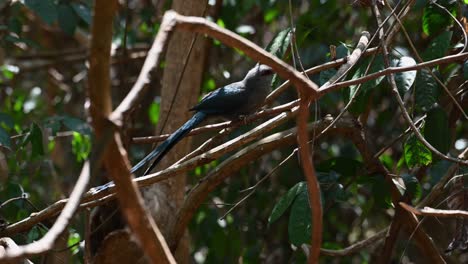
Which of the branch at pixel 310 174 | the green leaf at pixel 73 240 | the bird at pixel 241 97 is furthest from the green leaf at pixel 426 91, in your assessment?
the green leaf at pixel 73 240

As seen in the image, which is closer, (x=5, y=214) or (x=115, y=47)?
(x=5, y=214)

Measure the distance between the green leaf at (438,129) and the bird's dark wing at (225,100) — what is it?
1304mm

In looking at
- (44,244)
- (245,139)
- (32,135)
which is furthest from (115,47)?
(44,244)

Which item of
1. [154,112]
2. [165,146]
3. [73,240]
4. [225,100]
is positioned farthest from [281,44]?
[154,112]

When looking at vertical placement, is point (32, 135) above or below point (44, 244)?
below

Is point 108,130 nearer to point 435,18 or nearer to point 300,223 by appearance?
point 300,223

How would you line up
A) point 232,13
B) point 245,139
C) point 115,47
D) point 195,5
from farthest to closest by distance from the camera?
point 115,47 → point 232,13 → point 195,5 → point 245,139

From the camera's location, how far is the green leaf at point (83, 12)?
16.7 ft

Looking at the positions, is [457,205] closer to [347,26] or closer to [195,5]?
[195,5]

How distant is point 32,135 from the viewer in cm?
418

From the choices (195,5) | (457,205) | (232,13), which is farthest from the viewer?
(232,13)

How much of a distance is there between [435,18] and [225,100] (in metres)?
1.38

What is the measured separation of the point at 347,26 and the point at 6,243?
4090 millimetres

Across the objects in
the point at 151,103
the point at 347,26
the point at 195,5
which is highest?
the point at 195,5
